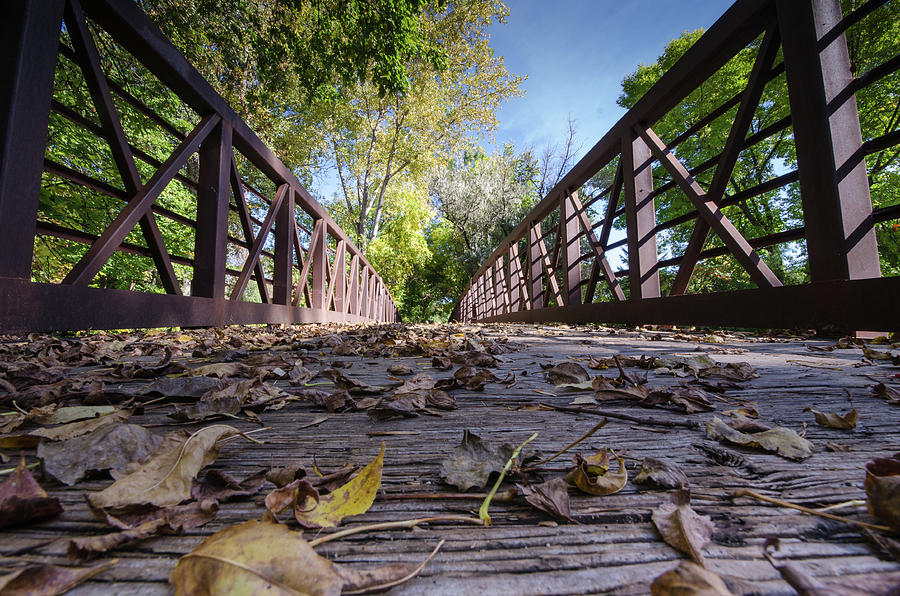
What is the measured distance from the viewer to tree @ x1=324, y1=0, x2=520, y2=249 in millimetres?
11227

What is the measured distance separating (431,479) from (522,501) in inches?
5.6

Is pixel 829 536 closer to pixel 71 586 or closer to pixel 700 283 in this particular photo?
pixel 71 586

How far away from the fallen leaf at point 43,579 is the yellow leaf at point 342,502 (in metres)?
0.19

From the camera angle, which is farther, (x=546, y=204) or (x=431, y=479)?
(x=546, y=204)

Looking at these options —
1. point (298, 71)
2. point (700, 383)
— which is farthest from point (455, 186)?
point (700, 383)

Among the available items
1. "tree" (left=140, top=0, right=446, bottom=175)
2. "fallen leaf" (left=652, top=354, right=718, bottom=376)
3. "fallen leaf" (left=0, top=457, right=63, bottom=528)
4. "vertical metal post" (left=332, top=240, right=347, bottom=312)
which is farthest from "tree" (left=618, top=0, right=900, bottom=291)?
"fallen leaf" (left=0, top=457, right=63, bottom=528)

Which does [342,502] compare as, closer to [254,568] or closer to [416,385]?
[254,568]

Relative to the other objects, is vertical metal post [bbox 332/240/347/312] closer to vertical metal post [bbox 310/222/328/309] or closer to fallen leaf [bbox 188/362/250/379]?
vertical metal post [bbox 310/222/328/309]

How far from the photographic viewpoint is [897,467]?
512 mm

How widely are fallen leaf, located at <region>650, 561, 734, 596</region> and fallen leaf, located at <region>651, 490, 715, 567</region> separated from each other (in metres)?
0.04

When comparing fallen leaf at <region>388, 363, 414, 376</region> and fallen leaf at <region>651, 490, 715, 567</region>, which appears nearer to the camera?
fallen leaf at <region>651, 490, 715, 567</region>

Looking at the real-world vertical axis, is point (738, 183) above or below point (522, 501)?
above

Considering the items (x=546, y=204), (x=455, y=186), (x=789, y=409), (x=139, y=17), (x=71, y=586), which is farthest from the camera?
(x=455, y=186)

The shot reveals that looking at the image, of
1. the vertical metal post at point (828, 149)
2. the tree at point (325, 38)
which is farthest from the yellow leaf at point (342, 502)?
the tree at point (325, 38)
